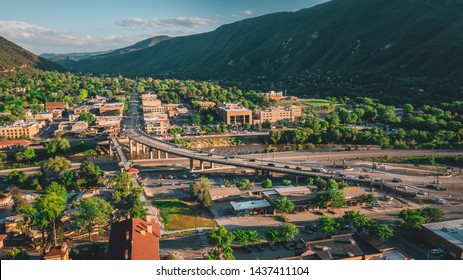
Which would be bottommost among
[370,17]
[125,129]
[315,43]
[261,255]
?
[261,255]

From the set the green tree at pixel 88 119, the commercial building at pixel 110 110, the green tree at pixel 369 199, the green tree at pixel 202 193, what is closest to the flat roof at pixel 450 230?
the green tree at pixel 369 199

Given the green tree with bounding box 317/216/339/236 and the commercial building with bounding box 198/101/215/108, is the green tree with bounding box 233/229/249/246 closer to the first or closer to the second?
the green tree with bounding box 317/216/339/236

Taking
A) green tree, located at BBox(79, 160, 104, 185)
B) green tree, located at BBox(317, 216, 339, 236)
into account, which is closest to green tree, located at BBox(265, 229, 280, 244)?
green tree, located at BBox(317, 216, 339, 236)

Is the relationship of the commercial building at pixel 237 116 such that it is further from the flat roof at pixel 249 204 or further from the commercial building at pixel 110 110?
the flat roof at pixel 249 204

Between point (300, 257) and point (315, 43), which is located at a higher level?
point (315, 43)

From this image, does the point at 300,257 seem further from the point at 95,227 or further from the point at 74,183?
the point at 74,183

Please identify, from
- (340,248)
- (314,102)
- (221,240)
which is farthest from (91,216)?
(314,102)

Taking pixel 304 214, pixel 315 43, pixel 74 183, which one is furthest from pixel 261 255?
pixel 315 43

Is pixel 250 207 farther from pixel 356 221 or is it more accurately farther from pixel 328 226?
pixel 356 221
